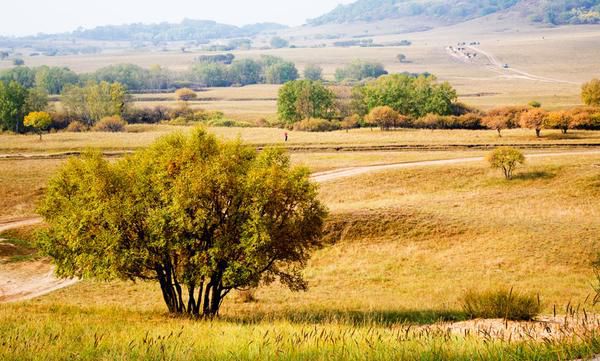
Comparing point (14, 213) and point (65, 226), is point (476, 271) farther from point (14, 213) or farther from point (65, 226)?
point (14, 213)

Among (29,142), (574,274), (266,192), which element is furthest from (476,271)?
(29,142)

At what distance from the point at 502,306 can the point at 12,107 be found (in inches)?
4655

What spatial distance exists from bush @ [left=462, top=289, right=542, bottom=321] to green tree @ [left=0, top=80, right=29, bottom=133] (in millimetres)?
114987

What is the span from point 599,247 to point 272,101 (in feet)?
523

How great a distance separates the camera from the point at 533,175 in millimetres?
58250

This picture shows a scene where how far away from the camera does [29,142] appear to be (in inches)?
3595

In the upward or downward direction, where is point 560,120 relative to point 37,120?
upward

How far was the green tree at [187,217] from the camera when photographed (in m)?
25.1

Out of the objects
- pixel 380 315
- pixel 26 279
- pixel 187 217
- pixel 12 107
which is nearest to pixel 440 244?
pixel 380 315

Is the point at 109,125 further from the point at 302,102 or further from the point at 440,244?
the point at 440,244

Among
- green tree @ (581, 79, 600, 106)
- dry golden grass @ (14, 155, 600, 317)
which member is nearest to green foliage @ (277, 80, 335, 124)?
green tree @ (581, 79, 600, 106)

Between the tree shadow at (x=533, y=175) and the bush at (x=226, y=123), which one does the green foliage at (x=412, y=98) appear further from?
the tree shadow at (x=533, y=175)

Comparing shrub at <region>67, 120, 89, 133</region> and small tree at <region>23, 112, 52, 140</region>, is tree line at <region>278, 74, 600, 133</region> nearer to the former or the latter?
shrub at <region>67, 120, 89, 133</region>

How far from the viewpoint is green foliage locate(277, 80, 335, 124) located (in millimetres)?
129250
